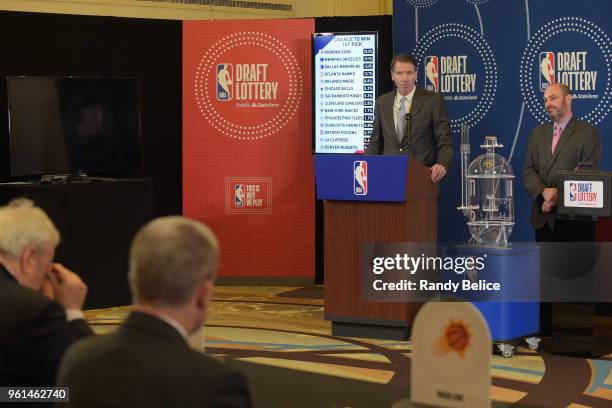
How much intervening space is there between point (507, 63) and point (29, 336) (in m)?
6.01

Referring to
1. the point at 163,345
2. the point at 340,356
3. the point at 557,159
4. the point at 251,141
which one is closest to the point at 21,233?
the point at 163,345

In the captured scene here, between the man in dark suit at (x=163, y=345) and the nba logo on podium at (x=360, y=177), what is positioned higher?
the nba logo on podium at (x=360, y=177)

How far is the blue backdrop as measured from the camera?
7.66 m

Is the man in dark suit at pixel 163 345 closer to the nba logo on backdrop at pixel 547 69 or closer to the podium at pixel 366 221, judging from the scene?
the podium at pixel 366 221

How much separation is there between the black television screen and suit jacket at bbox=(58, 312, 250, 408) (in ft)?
19.8

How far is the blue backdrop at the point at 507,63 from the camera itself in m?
7.66

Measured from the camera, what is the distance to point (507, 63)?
802 cm

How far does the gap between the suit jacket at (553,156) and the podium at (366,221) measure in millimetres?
666

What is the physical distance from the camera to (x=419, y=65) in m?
8.34

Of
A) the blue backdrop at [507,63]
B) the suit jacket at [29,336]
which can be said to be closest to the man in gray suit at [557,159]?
the blue backdrop at [507,63]

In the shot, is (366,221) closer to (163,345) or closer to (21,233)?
(21,233)

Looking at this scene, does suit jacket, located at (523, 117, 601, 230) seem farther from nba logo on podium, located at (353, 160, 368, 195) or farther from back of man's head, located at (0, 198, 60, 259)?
back of man's head, located at (0, 198, 60, 259)

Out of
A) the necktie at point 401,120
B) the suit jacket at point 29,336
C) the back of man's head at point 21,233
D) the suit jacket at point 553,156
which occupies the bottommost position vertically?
the suit jacket at point 29,336

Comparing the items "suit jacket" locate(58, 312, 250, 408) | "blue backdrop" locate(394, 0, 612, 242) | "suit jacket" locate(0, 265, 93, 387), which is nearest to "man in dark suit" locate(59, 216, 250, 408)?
"suit jacket" locate(58, 312, 250, 408)
